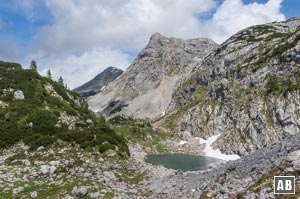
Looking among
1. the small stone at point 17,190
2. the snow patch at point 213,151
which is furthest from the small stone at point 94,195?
the snow patch at point 213,151

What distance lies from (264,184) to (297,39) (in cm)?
13565

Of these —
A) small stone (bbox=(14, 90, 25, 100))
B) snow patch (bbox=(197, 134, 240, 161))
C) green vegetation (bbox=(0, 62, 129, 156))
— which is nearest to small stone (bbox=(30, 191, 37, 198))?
green vegetation (bbox=(0, 62, 129, 156))

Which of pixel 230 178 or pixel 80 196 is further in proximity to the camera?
pixel 80 196

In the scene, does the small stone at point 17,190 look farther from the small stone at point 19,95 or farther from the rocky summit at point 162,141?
the small stone at point 19,95

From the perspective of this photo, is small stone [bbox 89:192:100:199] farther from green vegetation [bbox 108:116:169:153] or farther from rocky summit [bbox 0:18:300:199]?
green vegetation [bbox 108:116:169:153]

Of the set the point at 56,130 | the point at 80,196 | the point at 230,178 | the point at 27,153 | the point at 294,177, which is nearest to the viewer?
the point at 294,177

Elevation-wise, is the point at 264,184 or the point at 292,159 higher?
the point at 292,159

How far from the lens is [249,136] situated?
413ft

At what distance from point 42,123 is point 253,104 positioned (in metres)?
88.4

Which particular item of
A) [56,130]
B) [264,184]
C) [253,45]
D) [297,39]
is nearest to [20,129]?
[56,130]

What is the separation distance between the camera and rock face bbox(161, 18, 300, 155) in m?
123

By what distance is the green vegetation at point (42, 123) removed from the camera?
67.2 meters

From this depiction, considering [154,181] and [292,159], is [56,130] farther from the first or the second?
[292,159]

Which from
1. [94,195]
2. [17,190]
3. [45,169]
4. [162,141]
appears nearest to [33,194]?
[17,190]
